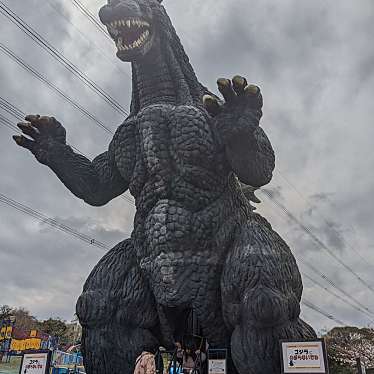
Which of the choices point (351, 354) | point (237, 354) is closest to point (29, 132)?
point (237, 354)

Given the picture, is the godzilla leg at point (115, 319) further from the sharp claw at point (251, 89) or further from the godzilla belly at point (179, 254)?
the sharp claw at point (251, 89)

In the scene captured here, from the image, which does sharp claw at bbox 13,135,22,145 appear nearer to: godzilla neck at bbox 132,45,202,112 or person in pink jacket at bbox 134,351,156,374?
godzilla neck at bbox 132,45,202,112

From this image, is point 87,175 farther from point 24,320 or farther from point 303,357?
point 24,320

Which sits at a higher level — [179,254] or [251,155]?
[251,155]

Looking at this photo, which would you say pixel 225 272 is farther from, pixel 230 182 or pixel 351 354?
pixel 351 354

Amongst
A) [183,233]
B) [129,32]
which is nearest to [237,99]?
[183,233]

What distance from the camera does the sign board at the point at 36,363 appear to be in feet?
9.64

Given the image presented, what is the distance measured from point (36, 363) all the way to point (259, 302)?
156 cm

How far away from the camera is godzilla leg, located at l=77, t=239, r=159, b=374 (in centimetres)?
279

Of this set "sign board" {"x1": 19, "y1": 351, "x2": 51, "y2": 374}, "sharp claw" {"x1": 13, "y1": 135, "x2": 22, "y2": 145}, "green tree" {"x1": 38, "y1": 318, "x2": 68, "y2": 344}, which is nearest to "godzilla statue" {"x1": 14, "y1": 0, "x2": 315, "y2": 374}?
"sharp claw" {"x1": 13, "y1": 135, "x2": 22, "y2": 145}

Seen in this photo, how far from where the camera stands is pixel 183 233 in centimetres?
271

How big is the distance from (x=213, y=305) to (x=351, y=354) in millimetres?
24257

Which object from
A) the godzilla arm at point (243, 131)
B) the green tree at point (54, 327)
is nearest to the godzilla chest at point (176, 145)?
the godzilla arm at point (243, 131)

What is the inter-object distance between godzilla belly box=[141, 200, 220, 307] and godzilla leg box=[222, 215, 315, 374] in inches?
5.5
